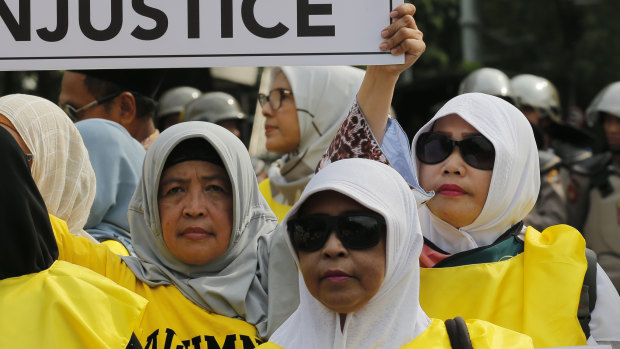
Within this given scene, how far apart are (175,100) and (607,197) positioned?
3.62 m

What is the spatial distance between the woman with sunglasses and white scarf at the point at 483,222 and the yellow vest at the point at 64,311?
3.53 feet

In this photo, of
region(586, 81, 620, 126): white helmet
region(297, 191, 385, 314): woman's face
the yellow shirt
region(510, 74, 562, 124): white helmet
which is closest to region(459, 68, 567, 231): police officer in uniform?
region(586, 81, 620, 126): white helmet

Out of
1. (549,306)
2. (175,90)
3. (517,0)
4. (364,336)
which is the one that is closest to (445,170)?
(549,306)

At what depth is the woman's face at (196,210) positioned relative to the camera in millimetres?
3941

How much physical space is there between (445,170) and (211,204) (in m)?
0.86

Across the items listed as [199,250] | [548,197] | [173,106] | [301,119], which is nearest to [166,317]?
[199,250]

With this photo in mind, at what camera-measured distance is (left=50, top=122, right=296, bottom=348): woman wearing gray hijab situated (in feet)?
12.5

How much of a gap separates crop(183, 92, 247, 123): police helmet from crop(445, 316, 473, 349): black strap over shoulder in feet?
17.7

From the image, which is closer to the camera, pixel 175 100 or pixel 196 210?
pixel 196 210

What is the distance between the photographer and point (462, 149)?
13.4 ft

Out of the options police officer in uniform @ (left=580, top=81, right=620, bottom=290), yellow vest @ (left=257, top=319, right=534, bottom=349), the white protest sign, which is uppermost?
the white protest sign

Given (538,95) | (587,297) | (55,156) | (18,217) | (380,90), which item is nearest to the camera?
(18,217)

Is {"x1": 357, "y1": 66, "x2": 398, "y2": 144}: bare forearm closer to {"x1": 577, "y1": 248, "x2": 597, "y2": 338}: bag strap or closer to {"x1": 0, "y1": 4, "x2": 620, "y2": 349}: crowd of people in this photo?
→ {"x1": 0, "y1": 4, "x2": 620, "y2": 349}: crowd of people

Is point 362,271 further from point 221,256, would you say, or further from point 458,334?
point 221,256
